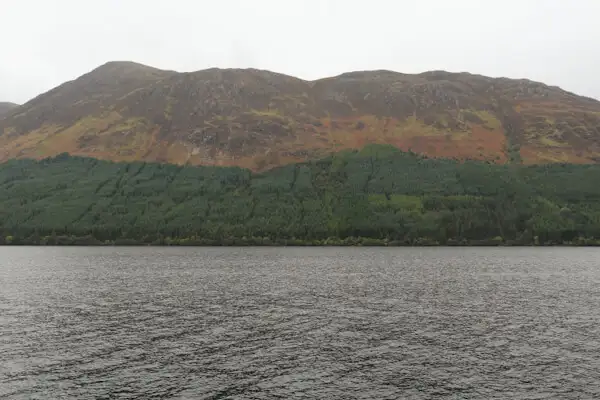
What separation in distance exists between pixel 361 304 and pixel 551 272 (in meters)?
79.2

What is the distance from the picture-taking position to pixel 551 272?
131750mm

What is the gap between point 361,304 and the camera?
255ft

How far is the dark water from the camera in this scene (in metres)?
38.9

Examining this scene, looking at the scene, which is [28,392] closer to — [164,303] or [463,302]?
[164,303]

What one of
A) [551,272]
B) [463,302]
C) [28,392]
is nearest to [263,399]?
[28,392]

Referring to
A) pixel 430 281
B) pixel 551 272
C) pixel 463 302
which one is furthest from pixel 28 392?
pixel 551 272

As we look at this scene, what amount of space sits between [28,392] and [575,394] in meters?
41.3

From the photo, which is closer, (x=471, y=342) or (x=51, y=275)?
(x=471, y=342)

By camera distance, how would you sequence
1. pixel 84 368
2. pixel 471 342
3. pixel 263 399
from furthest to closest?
pixel 471 342
pixel 84 368
pixel 263 399

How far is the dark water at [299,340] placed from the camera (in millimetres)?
38906

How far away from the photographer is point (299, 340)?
53750mm

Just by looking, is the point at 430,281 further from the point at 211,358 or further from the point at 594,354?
the point at 211,358

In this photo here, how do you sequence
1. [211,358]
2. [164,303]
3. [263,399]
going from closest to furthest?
[263,399] → [211,358] → [164,303]

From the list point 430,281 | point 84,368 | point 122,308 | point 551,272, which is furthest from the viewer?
point 551,272
